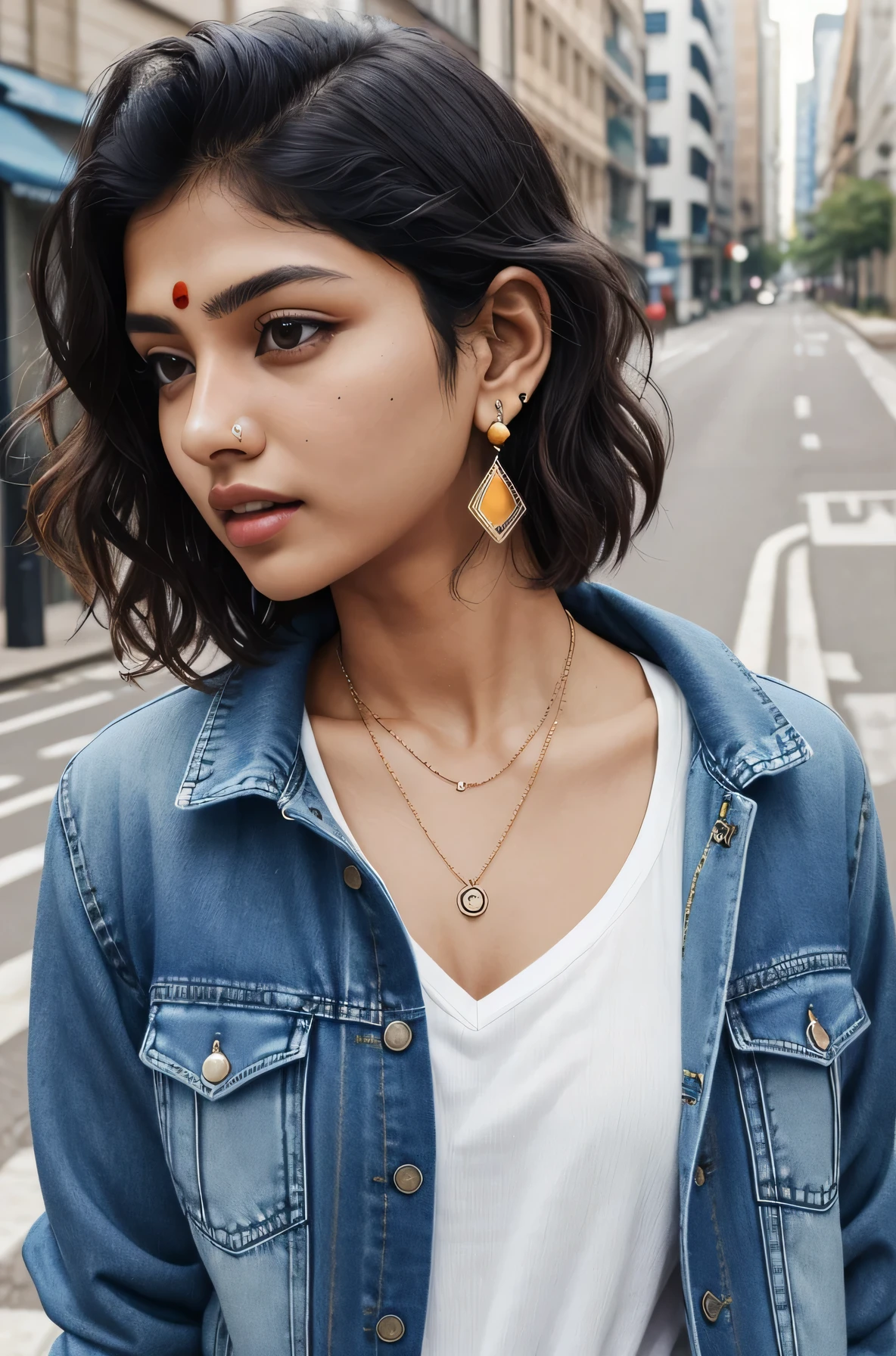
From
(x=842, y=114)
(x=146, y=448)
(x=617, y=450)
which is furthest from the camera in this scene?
(x=842, y=114)

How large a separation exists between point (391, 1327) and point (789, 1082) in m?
0.44

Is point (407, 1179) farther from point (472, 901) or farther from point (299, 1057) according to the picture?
point (472, 901)

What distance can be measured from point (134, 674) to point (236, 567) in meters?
0.17

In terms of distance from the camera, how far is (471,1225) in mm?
1231

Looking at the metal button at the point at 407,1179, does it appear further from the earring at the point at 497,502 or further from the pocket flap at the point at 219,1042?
the earring at the point at 497,502

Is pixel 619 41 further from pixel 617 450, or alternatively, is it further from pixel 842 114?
pixel 842 114

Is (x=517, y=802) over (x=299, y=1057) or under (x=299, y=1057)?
over

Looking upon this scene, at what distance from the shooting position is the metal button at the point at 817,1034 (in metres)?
1.27

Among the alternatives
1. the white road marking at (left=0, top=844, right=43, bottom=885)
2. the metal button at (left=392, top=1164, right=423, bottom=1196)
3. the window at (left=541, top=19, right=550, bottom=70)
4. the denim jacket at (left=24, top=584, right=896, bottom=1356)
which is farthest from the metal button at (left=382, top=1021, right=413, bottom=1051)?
the window at (left=541, top=19, right=550, bottom=70)

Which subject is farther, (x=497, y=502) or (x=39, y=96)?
(x=39, y=96)

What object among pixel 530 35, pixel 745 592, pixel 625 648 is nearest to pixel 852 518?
pixel 745 592

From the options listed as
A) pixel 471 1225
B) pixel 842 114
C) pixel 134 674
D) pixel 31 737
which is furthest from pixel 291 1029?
pixel 842 114

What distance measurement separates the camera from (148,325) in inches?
47.8

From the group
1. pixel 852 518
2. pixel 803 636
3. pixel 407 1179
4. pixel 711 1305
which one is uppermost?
pixel 407 1179
